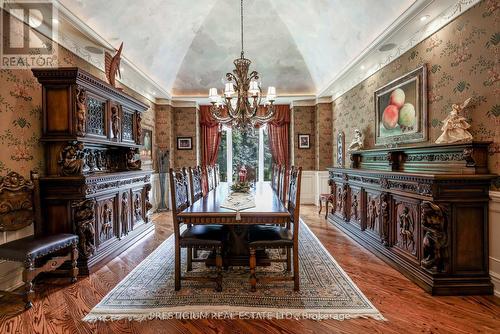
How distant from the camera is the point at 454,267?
2467 mm

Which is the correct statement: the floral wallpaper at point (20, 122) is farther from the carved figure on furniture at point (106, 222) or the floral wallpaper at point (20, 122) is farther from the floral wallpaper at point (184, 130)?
the floral wallpaper at point (184, 130)

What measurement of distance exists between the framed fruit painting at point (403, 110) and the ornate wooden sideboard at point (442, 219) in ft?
1.47

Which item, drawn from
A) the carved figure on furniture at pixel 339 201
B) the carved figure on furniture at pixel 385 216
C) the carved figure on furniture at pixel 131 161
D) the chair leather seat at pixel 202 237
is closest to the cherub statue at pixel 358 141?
the carved figure on furniture at pixel 339 201

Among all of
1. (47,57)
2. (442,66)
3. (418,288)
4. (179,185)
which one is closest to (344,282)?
(418,288)

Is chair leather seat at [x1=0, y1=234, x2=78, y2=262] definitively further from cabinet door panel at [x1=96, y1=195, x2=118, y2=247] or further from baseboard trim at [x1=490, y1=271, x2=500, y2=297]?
baseboard trim at [x1=490, y1=271, x2=500, y2=297]

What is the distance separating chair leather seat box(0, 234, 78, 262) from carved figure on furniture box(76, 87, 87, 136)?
3.72 feet

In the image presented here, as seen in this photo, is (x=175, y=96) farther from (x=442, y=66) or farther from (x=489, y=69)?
(x=489, y=69)

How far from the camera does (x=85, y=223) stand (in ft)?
9.66

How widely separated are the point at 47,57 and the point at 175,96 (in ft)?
13.0

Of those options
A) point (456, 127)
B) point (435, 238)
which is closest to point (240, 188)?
point (435, 238)

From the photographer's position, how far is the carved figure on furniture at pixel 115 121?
3.78m

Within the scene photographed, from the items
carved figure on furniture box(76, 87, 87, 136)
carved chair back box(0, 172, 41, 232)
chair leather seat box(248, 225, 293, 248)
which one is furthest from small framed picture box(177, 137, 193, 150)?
chair leather seat box(248, 225, 293, 248)

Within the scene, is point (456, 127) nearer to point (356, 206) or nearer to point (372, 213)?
point (372, 213)

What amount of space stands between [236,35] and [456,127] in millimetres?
4722
